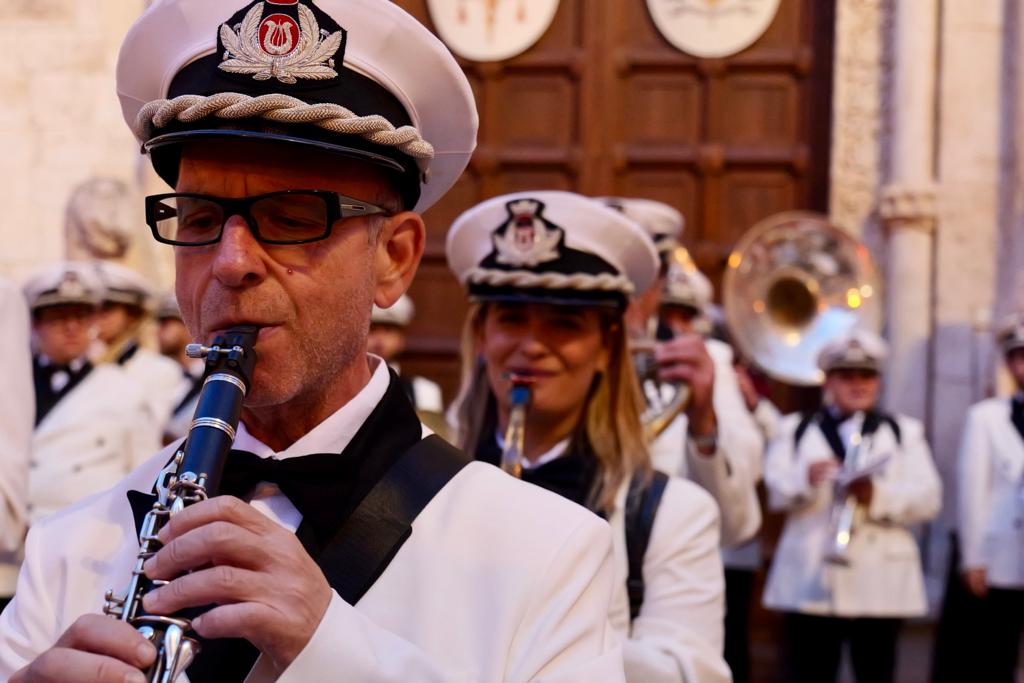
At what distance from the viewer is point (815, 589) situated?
687 cm

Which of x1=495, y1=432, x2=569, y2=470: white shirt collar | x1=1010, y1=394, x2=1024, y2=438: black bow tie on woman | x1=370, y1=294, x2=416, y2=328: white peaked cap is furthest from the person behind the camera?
x1=370, y1=294, x2=416, y2=328: white peaked cap

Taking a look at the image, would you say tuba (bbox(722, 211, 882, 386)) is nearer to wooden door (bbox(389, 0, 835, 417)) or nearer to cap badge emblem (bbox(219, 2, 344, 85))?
wooden door (bbox(389, 0, 835, 417))

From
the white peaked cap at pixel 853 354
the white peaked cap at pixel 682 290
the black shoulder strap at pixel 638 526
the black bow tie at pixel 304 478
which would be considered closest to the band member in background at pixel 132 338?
the white peaked cap at pixel 682 290

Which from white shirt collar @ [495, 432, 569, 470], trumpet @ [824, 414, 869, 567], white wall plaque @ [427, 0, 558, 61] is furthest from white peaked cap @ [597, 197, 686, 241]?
white shirt collar @ [495, 432, 569, 470]

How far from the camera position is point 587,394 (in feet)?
11.1

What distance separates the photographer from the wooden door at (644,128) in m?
8.75

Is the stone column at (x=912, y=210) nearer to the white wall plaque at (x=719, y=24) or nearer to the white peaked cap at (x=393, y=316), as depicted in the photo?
the white wall plaque at (x=719, y=24)

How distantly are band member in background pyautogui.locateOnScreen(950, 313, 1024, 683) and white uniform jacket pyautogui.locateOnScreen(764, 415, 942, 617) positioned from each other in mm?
235

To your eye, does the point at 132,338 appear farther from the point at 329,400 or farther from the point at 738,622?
the point at 329,400

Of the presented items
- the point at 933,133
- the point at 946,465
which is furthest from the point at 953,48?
the point at 946,465

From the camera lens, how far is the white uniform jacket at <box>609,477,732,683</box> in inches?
113

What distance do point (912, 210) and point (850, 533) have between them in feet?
6.89

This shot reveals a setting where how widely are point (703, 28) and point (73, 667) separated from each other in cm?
789

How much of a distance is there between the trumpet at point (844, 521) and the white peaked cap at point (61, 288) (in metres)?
3.51
